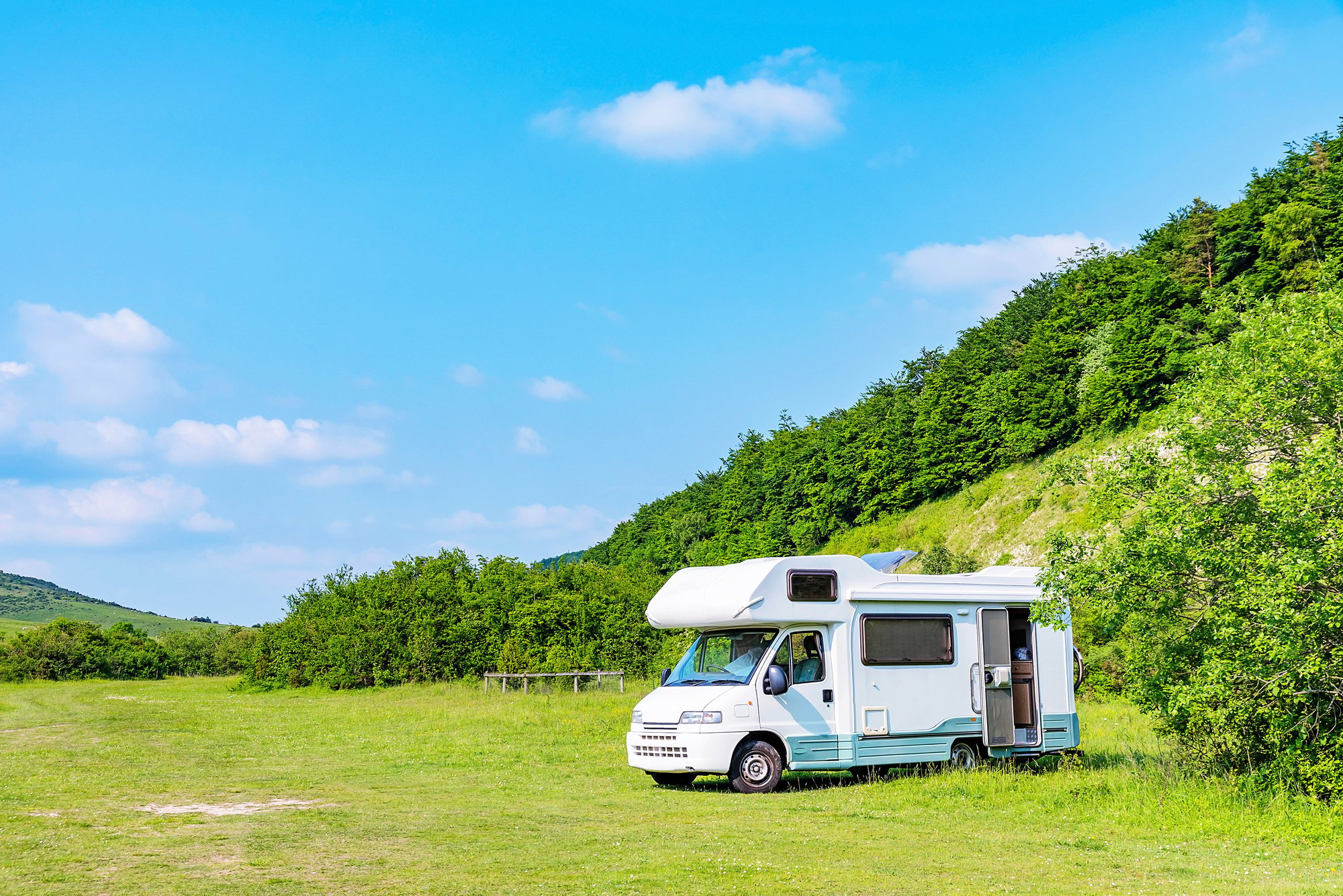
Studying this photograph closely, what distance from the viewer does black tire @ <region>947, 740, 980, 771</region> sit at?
1642 centimetres

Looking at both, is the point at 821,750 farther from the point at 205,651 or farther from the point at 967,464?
the point at 205,651

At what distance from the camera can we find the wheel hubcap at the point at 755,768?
15078mm

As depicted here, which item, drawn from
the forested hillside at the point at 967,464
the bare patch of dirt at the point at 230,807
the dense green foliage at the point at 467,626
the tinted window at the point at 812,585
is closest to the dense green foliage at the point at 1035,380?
the forested hillside at the point at 967,464

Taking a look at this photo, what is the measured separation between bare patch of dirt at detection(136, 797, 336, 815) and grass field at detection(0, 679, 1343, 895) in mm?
305

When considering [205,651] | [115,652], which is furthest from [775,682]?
[205,651]

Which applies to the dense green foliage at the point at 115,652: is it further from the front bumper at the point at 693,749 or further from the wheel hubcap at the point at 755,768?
the wheel hubcap at the point at 755,768

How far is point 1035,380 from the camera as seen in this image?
66.8 metres

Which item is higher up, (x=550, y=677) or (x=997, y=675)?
(x=997, y=675)

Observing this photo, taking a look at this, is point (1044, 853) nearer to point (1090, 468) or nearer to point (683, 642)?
point (1090, 468)

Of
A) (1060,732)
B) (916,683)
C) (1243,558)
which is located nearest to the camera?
(1243,558)

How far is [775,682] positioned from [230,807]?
24.0ft

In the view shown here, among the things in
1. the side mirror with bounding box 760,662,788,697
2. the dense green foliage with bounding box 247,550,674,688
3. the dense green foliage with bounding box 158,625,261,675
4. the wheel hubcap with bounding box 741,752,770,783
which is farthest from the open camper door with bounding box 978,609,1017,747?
the dense green foliage with bounding box 158,625,261,675

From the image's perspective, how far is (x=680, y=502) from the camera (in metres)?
117

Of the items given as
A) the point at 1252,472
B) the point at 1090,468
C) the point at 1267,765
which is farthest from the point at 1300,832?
the point at 1090,468
